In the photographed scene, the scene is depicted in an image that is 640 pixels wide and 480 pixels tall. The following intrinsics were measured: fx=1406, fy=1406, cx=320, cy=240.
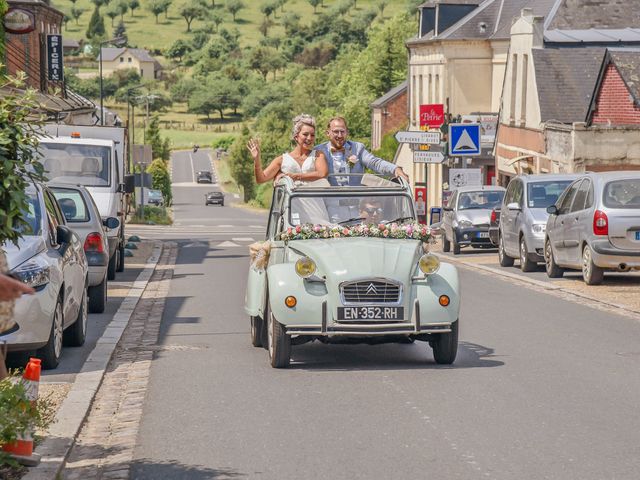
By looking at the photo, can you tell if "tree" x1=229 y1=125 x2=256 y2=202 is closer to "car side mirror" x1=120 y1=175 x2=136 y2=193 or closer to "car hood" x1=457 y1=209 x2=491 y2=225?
"car hood" x1=457 y1=209 x2=491 y2=225

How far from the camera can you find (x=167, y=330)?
15547 mm

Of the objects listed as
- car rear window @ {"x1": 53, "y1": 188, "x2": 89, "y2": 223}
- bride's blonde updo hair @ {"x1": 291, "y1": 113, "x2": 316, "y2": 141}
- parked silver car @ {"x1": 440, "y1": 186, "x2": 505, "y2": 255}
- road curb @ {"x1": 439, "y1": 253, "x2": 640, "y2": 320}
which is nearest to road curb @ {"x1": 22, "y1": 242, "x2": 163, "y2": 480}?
bride's blonde updo hair @ {"x1": 291, "y1": 113, "x2": 316, "y2": 141}

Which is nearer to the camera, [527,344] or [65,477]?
[65,477]

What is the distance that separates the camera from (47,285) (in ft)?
38.5

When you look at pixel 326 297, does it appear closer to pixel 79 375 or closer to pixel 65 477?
pixel 79 375

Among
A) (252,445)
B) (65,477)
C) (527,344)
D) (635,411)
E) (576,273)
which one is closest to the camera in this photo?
(65,477)

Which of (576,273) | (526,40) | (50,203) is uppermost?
(526,40)

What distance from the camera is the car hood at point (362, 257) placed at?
11445 millimetres

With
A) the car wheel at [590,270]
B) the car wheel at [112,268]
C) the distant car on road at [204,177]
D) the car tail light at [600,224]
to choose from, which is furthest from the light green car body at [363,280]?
the distant car on road at [204,177]

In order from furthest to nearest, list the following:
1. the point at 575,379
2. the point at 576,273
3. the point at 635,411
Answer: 1. the point at 576,273
2. the point at 575,379
3. the point at 635,411

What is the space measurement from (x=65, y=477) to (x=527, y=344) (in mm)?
6778

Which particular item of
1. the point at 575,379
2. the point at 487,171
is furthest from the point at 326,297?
the point at 487,171

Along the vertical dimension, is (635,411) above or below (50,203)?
below

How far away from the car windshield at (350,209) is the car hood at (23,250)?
2.25m
